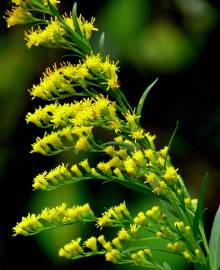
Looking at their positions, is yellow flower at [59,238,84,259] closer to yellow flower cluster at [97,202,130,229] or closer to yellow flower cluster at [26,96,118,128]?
yellow flower cluster at [97,202,130,229]

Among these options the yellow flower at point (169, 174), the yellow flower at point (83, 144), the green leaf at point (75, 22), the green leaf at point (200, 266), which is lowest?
the green leaf at point (200, 266)

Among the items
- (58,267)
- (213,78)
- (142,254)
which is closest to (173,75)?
(213,78)

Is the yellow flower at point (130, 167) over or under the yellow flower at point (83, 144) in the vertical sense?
under

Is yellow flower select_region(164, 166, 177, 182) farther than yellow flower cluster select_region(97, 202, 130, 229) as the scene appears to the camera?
No

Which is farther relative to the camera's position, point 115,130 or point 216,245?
point 216,245

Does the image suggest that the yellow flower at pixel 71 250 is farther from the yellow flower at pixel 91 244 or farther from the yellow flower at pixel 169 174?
the yellow flower at pixel 169 174

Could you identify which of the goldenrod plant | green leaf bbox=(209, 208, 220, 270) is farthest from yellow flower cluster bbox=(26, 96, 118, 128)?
green leaf bbox=(209, 208, 220, 270)

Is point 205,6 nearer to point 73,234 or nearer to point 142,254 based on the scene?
point 73,234

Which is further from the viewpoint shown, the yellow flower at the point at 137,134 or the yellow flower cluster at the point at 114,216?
the yellow flower cluster at the point at 114,216

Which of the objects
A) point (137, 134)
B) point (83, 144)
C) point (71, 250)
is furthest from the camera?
point (71, 250)

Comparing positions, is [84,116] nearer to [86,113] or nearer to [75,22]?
[86,113]

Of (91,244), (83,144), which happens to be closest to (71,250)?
(91,244)

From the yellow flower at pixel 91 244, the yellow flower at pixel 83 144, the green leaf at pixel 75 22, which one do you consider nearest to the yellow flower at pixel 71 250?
the yellow flower at pixel 91 244
